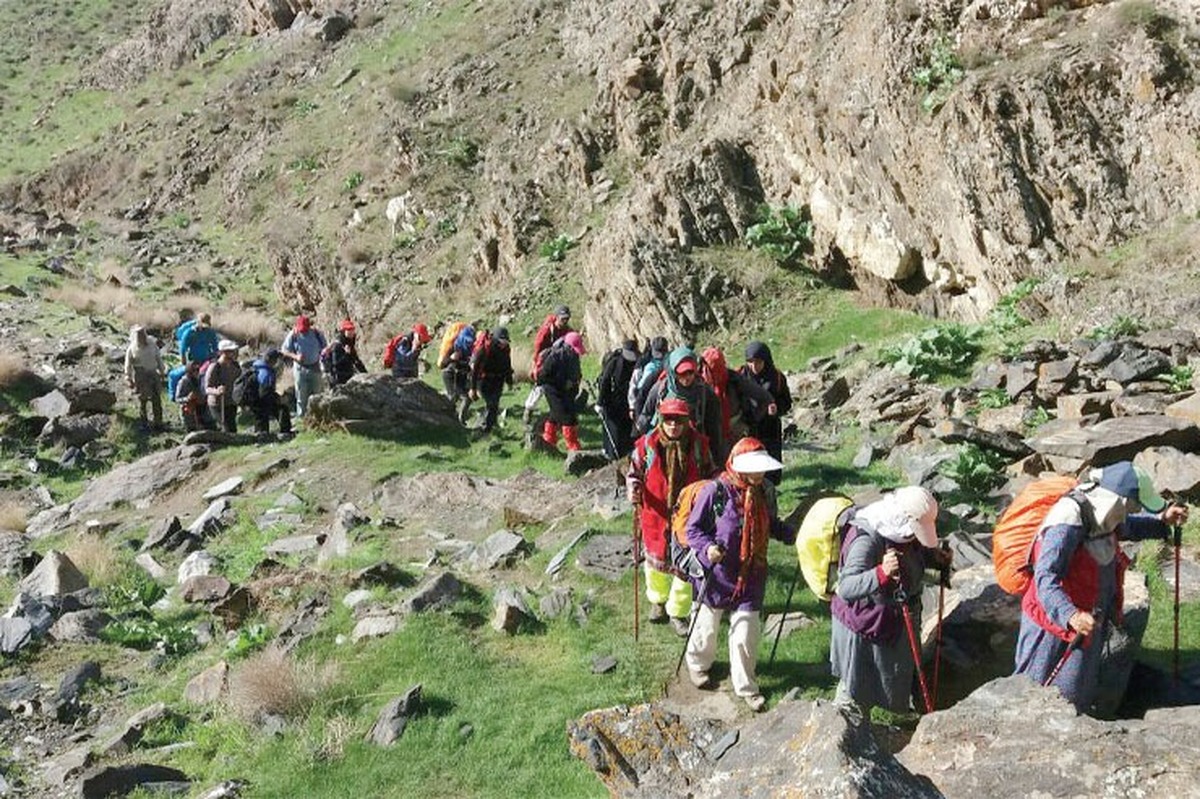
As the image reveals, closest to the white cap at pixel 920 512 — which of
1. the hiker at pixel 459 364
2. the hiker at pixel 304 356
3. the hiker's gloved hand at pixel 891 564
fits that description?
the hiker's gloved hand at pixel 891 564

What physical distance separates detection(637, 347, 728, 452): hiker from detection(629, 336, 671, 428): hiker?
1.11m

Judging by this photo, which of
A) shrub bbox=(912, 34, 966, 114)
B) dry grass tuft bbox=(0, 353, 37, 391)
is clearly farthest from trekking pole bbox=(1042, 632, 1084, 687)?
dry grass tuft bbox=(0, 353, 37, 391)

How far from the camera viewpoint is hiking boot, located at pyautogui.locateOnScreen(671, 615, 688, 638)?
771cm

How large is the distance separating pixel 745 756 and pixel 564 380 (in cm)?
860

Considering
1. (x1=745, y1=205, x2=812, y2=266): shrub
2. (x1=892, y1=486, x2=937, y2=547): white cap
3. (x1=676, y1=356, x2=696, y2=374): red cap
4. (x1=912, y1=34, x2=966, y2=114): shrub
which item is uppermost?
(x1=912, y1=34, x2=966, y2=114): shrub

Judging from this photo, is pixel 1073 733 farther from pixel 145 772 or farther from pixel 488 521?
pixel 488 521

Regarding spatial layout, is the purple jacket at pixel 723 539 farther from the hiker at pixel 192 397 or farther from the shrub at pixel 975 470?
the hiker at pixel 192 397

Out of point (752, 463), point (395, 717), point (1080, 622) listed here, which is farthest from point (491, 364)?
point (1080, 622)

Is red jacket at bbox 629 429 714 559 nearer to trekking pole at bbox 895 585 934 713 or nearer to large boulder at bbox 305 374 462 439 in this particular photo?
trekking pole at bbox 895 585 934 713

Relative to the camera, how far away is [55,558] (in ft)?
34.1

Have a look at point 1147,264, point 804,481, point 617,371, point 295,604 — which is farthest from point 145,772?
point 1147,264

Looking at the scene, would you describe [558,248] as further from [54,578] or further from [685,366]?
[685,366]

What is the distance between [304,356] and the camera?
15922 millimetres

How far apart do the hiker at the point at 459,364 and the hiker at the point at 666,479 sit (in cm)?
883
